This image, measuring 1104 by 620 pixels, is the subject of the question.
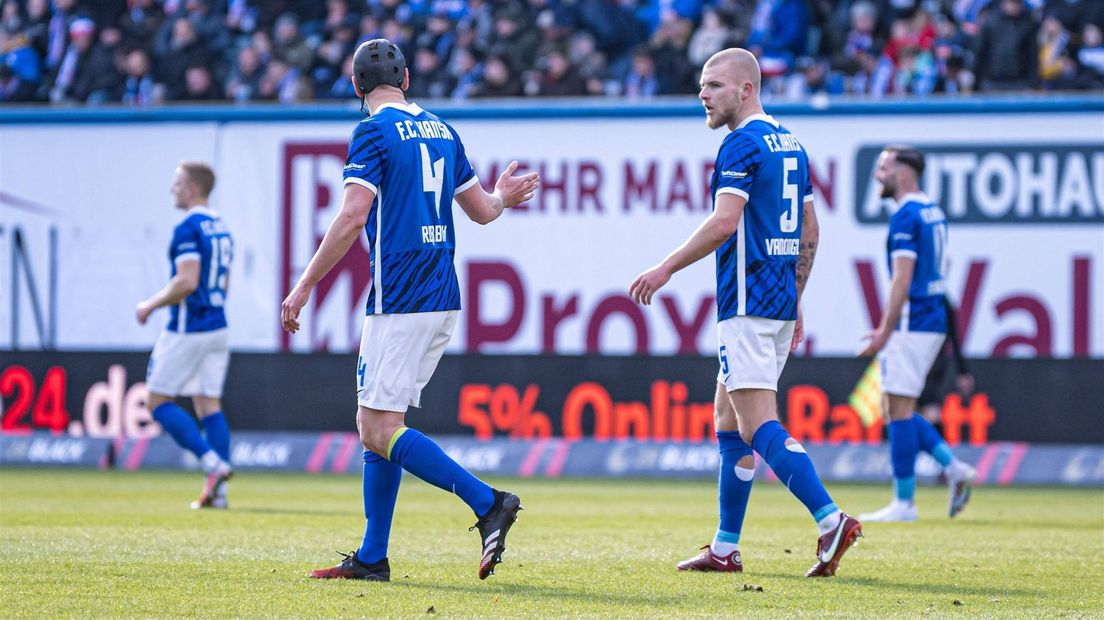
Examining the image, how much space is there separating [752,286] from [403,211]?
1.66 m

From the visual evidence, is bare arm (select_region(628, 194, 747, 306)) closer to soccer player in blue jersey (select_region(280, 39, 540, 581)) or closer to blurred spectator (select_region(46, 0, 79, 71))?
soccer player in blue jersey (select_region(280, 39, 540, 581))

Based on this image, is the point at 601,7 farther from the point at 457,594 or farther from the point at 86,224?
the point at 457,594

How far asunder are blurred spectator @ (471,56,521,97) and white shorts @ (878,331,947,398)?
796 centimetres

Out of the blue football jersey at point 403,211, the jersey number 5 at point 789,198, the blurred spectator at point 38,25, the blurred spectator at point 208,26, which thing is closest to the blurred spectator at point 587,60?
the blurred spectator at point 208,26

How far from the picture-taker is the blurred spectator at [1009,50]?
17500 millimetres

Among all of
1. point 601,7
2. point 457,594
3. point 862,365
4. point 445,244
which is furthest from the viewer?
point 601,7

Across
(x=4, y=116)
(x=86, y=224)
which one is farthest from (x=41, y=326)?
(x=4, y=116)

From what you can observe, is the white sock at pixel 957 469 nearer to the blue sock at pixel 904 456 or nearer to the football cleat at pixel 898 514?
the blue sock at pixel 904 456

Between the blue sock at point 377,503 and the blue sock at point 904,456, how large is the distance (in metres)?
5.15

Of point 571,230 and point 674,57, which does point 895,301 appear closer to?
point 571,230

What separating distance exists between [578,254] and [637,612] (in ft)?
35.0

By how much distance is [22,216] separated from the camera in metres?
18.0

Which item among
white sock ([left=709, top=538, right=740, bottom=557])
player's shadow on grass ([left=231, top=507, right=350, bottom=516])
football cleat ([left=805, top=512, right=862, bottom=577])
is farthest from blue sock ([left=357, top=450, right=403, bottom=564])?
player's shadow on grass ([left=231, top=507, right=350, bottom=516])

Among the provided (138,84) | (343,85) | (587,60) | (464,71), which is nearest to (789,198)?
(587,60)
